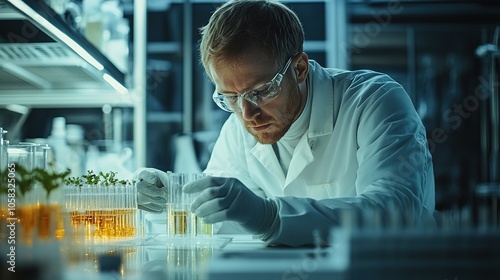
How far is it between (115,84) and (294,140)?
1163mm

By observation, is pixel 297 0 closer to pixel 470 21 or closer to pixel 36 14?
pixel 470 21

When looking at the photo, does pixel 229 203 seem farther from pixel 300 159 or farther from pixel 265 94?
pixel 300 159

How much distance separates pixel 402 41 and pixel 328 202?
351 centimetres

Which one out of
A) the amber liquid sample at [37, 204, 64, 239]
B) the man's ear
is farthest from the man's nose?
the amber liquid sample at [37, 204, 64, 239]

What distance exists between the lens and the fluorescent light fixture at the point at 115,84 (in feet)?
9.20

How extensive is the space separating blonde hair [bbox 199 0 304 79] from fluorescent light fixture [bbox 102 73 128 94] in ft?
2.88

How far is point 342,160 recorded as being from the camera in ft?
7.07

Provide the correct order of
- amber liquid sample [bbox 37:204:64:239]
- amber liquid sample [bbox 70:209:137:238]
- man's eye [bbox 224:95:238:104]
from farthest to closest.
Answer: man's eye [bbox 224:95:238:104] → amber liquid sample [bbox 70:209:137:238] → amber liquid sample [bbox 37:204:64:239]

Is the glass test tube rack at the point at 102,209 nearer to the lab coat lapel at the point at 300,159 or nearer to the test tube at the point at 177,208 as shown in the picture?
the test tube at the point at 177,208

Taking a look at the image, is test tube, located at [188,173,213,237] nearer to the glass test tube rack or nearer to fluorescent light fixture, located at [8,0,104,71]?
the glass test tube rack

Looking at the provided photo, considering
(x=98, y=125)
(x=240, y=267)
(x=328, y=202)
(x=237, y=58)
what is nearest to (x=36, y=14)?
(x=237, y=58)

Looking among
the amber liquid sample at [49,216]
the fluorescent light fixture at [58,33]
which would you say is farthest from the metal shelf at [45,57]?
the amber liquid sample at [49,216]

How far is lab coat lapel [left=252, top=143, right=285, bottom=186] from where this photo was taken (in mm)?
2217

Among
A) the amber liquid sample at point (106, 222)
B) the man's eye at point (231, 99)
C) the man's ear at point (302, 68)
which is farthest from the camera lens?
the man's ear at point (302, 68)
